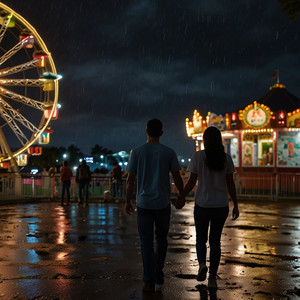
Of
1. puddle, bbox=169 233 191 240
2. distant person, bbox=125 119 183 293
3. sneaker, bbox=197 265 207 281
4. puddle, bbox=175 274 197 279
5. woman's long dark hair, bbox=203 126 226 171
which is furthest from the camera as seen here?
puddle, bbox=169 233 191 240

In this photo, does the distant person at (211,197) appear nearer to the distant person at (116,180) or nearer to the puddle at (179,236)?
the puddle at (179,236)

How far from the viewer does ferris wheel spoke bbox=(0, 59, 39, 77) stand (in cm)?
2592

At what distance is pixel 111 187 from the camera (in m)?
18.9

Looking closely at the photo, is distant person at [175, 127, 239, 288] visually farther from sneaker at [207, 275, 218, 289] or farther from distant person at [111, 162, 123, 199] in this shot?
distant person at [111, 162, 123, 199]

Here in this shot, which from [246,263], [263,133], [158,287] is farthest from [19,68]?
[158,287]

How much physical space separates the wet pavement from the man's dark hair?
5.22ft

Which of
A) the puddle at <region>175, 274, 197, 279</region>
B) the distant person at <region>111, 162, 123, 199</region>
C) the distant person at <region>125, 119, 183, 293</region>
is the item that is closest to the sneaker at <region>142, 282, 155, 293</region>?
the distant person at <region>125, 119, 183, 293</region>

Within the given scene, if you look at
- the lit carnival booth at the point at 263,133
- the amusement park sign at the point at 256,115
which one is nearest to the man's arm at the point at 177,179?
the lit carnival booth at the point at 263,133

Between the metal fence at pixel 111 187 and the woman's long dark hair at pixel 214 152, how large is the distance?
13.5 metres

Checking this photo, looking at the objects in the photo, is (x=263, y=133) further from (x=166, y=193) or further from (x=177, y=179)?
(x=166, y=193)

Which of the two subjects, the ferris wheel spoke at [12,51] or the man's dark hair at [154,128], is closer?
the man's dark hair at [154,128]

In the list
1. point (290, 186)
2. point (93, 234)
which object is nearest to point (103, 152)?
point (290, 186)

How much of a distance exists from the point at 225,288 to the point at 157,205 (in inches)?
43.0

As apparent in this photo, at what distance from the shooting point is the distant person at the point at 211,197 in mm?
4852
